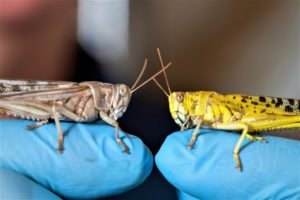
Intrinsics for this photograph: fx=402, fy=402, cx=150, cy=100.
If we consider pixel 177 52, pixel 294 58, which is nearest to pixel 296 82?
pixel 294 58

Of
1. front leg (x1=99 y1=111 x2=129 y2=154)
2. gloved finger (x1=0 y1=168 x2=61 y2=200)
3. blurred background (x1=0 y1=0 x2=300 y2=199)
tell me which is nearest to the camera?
gloved finger (x1=0 y1=168 x2=61 y2=200)

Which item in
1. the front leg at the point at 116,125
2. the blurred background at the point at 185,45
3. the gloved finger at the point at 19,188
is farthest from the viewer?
the blurred background at the point at 185,45

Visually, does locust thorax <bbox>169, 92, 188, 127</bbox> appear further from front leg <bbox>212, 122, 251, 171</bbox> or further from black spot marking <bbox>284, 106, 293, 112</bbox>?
black spot marking <bbox>284, 106, 293, 112</bbox>

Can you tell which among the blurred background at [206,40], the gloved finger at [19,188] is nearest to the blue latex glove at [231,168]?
the gloved finger at [19,188]

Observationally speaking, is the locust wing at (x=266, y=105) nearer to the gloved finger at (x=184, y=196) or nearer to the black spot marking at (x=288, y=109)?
the black spot marking at (x=288, y=109)

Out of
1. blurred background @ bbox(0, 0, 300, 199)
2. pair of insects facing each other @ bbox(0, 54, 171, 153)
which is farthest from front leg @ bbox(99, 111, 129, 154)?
blurred background @ bbox(0, 0, 300, 199)

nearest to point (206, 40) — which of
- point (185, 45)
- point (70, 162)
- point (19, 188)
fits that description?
point (185, 45)

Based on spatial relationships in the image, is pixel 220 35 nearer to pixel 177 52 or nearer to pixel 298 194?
pixel 177 52
